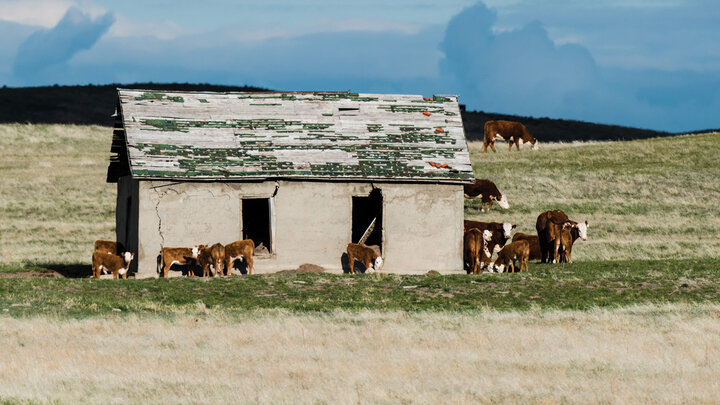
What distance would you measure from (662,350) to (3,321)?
11969 millimetres

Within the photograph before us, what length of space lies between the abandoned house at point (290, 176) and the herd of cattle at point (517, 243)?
64 cm

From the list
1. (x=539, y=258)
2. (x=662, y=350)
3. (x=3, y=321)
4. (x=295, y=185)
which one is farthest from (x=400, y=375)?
(x=539, y=258)

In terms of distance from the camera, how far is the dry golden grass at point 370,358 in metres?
13.1

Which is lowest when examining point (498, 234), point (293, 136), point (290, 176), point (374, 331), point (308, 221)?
point (374, 331)

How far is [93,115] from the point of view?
90062 mm

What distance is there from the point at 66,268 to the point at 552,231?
1492cm

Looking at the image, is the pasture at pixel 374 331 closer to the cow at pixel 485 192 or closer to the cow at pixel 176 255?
the cow at pixel 176 255

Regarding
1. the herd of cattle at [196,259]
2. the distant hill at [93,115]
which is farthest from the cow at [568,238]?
the distant hill at [93,115]

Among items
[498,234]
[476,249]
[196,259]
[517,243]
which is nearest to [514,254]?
[517,243]

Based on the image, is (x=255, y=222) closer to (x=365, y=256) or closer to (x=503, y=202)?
(x=365, y=256)

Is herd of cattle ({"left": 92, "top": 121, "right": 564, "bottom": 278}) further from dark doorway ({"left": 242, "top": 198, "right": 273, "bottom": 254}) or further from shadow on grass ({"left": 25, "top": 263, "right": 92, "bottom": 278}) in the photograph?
dark doorway ({"left": 242, "top": 198, "right": 273, "bottom": 254})

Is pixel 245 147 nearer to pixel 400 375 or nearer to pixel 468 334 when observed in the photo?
pixel 468 334

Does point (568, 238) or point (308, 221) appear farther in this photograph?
point (568, 238)

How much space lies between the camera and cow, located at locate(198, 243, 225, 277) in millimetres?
26578
